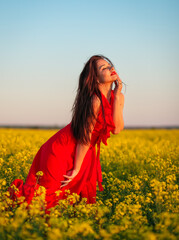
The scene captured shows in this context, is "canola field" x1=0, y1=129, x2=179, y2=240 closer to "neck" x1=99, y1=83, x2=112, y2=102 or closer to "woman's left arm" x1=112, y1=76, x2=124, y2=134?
"woman's left arm" x1=112, y1=76, x2=124, y2=134

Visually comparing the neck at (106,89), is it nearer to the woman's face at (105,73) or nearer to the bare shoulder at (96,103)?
the woman's face at (105,73)

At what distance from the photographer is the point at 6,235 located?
84.7 inches

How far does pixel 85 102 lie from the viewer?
310cm

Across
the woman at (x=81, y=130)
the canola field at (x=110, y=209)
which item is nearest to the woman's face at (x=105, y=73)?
the woman at (x=81, y=130)

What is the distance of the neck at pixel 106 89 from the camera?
321cm

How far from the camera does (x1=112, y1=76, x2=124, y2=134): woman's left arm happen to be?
126 inches

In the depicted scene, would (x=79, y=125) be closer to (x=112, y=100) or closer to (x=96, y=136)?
(x=96, y=136)

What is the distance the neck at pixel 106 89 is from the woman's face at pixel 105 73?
0.07 meters

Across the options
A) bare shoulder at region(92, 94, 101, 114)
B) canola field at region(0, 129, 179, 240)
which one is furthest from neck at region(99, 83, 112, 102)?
canola field at region(0, 129, 179, 240)

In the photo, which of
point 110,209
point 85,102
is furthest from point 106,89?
point 110,209

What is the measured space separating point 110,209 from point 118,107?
1.14 m

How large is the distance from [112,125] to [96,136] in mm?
271

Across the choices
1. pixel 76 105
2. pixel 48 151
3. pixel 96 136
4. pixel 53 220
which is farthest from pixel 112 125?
pixel 53 220

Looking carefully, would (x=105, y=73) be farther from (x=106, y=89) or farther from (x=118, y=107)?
(x=118, y=107)
